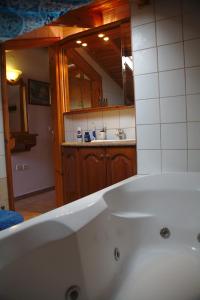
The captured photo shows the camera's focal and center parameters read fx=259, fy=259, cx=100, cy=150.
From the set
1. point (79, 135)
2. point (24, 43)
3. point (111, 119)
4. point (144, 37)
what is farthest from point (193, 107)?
point (24, 43)

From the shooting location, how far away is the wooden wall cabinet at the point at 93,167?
2.17m

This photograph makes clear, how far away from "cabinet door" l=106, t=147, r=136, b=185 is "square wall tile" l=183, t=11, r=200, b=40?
91 centimetres

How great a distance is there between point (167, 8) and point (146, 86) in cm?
54

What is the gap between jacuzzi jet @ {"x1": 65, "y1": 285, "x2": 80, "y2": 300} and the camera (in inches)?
39.0

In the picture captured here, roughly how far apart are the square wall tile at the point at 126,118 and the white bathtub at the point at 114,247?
850 mm

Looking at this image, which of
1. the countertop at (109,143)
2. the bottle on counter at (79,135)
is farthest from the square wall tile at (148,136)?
the bottle on counter at (79,135)

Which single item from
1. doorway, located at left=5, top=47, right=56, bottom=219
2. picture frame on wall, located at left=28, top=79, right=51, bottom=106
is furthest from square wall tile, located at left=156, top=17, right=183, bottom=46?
picture frame on wall, located at left=28, top=79, right=51, bottom=106

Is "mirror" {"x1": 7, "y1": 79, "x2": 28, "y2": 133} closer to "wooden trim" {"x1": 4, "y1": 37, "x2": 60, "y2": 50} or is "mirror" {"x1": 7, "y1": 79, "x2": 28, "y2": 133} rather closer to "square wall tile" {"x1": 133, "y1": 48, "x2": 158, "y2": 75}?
"wooden trim" {"x1": 4, "y1": 37, "x2": 60, "y2": 50}

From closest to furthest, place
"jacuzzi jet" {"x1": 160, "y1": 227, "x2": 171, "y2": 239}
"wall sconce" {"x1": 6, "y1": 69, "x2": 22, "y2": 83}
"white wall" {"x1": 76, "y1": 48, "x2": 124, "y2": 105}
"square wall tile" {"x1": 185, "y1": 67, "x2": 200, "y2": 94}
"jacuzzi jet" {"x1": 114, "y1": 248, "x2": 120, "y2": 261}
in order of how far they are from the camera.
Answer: "jacuzzi jet" {"x1": 114, "y1": 248, "x2": 120, "y2": 261}
"jacuzzi jet" {"x1": 160, "y1": 227, "x2": 171, "y2": 239}
"square wall tile" {"x1": 185, "y1": 67, "x2": 200, "y2": 94}
"white wall" {"x1": 76, "y1": 48, "x2": 124, "y2": 105}
"wall sconce" {"x1": 6, "y1": 69, "x2": 22, "y2": 83}

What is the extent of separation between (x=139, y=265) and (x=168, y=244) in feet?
0.87

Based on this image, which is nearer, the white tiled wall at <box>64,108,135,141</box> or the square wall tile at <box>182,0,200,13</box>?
the square wall tile at <box>182,0,200,13</box>

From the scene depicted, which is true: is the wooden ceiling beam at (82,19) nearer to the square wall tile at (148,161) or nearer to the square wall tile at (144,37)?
the square wall tile at (144,37)

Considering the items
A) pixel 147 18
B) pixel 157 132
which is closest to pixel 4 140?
pixel 157 132

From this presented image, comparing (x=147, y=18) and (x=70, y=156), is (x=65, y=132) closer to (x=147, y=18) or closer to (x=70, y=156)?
(x=70, y=156)
